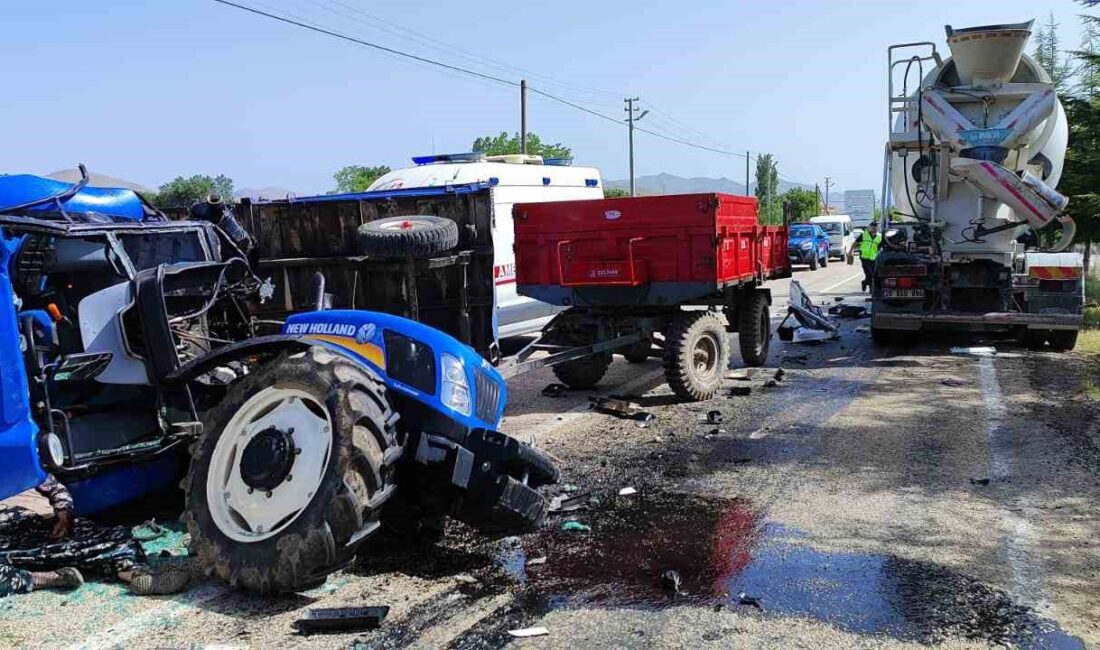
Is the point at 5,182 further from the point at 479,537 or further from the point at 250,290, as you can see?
the point at 479,537

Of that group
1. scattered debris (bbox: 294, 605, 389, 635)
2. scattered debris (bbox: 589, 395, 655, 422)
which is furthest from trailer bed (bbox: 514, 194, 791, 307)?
scattered debris (bbox: 294, 605, 389, 635)

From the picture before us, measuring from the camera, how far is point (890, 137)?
41.0 ft

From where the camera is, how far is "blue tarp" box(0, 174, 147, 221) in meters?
4.83

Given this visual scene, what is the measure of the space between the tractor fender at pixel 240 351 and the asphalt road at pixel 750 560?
1110mm

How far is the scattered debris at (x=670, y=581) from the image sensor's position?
14.3 ft

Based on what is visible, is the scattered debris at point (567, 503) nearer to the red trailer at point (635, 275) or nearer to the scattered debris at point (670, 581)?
the scattered debris at point (670, 581)

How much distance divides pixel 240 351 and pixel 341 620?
145 cm

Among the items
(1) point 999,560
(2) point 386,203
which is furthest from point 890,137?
(1) point 999,560

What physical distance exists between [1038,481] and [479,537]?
3.95 metres

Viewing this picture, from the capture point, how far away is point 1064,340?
12.0 metres

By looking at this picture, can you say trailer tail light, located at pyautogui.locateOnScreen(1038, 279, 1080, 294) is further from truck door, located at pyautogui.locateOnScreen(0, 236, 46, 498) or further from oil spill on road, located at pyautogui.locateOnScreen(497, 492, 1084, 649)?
truck door, located at pyautogui.locateOnScreen(0, 236, 46, 498)

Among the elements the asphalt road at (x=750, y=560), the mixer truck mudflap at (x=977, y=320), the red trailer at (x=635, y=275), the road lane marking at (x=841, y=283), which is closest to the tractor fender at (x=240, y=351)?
the asphalt road at (x=750, y=560)

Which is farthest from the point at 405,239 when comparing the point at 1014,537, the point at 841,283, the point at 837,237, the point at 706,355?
the point at 837,237

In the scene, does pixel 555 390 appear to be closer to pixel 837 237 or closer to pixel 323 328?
pixel 323 328
